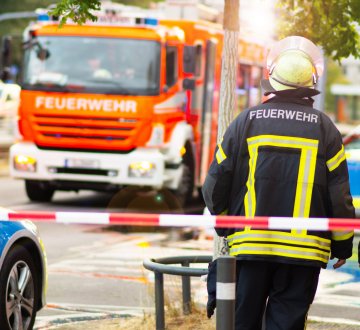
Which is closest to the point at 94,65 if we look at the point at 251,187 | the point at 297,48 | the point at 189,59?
the point at 189,59

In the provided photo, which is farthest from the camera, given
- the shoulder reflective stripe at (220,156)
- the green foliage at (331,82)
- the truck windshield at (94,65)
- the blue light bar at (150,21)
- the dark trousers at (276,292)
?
the green foliage at (331,82)

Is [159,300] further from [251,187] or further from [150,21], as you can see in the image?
[150,21]

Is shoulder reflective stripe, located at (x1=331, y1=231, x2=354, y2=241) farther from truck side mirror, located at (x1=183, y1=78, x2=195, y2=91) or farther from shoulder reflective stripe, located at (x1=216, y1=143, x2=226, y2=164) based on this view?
truck side mirror, located at (x1=183, y1=78, x2=195, y2=91)

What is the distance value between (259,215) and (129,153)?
36.2ft

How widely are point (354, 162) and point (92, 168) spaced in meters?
4.15

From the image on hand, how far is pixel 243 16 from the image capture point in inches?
826

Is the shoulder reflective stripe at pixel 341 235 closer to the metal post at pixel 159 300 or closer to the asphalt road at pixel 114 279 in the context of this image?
the metal post at pixel 159 300

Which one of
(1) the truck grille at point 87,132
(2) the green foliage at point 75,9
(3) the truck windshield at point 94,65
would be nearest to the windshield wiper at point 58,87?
(3) the truck windshield at point 94,65

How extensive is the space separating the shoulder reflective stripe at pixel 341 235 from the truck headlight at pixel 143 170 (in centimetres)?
1068

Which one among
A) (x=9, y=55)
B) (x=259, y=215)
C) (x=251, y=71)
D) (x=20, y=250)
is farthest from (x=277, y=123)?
(x=251, y=71)

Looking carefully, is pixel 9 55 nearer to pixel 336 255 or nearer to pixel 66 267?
pixel 66 267

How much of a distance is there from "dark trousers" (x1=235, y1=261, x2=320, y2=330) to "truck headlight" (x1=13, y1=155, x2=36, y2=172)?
36.8ft

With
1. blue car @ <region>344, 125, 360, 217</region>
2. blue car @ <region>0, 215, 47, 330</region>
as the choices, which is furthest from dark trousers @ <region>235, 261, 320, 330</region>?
blue car @ <region>344, 125, 360, 217</region>

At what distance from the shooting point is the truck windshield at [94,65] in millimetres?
15891
